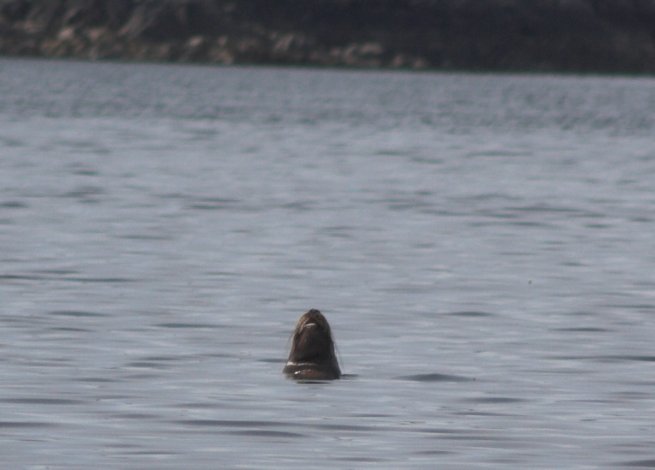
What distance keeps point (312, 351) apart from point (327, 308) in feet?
15.4

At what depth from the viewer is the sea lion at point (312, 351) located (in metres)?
16.5

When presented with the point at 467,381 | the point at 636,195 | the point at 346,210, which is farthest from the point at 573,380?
the point at 636,195

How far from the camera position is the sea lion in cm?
1653

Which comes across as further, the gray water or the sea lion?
the sea lion

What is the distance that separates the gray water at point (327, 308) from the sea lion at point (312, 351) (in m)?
0.22

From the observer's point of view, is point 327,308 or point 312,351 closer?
point 312,351

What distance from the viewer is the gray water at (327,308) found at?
14312 millimetres

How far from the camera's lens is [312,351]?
1678 cm

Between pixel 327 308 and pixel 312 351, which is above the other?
pixel 327 308

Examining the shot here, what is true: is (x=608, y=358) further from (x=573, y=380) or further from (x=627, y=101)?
(x=627, y=101)

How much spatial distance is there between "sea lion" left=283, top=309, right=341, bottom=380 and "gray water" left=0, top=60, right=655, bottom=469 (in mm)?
216

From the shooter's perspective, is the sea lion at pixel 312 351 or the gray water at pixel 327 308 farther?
the sea lion at pixel 312 351

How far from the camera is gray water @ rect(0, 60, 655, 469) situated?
14312mm

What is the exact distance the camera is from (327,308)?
21.5m
